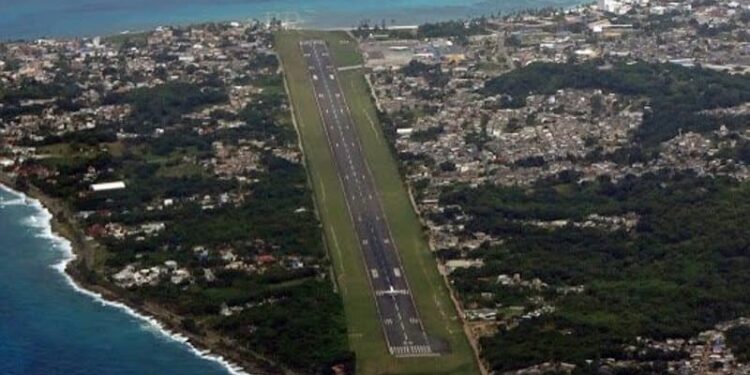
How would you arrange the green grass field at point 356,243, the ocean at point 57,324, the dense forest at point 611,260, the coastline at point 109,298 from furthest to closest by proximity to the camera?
the dense forest at point 611,260
the green grass field at point 356,243
the coastline at point 109,298
the ocean at point 57,324

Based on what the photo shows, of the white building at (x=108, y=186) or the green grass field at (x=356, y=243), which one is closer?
the green grass field at (x=356, y=243)

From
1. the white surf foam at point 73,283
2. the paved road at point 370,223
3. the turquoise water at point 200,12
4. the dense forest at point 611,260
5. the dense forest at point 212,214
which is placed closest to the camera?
the white surf foam at point 73,283

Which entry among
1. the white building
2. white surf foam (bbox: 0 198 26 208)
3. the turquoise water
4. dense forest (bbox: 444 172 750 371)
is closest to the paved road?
dense forest (bbox: 444 172 750 371)

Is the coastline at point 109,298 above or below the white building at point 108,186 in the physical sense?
below

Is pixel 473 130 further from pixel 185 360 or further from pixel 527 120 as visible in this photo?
pixel 185 360

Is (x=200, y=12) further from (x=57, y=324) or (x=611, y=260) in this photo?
(x=57, y=324)

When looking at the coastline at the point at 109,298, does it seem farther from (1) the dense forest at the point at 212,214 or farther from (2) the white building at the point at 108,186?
(2) the white building at the point at 108,186

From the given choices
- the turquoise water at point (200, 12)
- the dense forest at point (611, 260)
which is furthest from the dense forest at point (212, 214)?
the turquoise water at point (200, 12)
